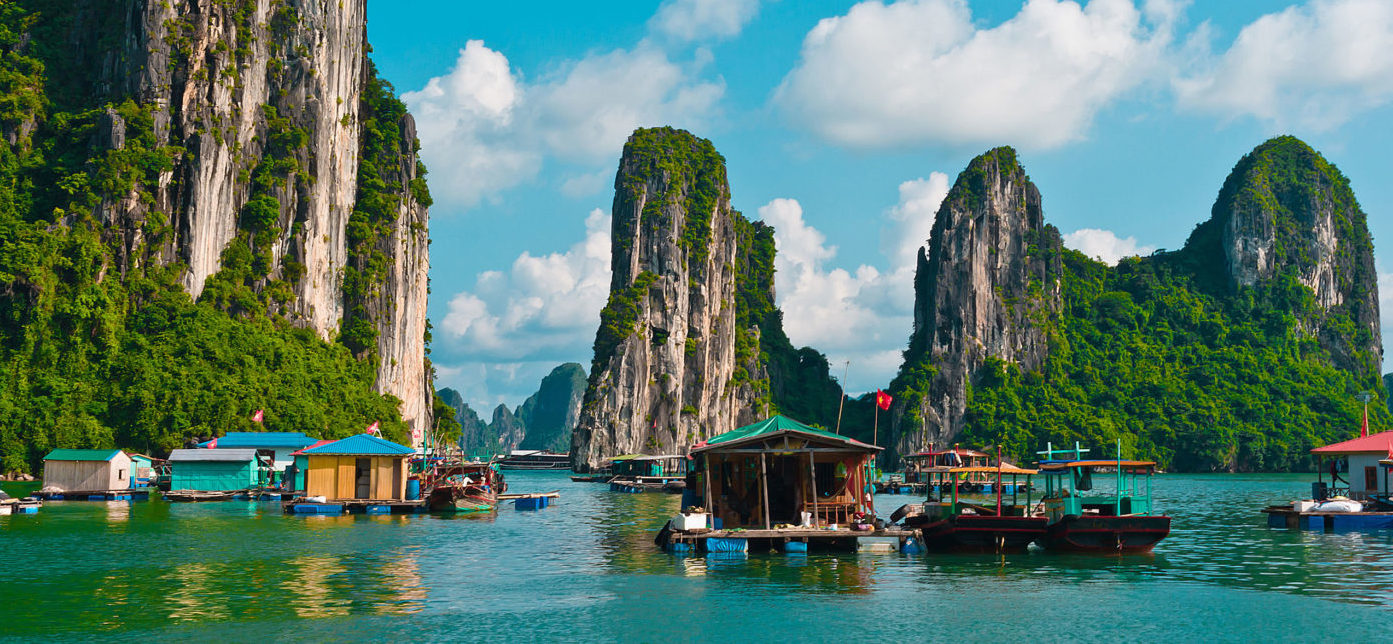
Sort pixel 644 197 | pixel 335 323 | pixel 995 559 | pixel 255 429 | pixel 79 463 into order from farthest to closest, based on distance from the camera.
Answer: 1. pixel 644 197
2. pixel 335 323
3. pixel 255 429
4. pixel 79 463
5. pixel 995 559

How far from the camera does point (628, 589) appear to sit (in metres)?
28.9

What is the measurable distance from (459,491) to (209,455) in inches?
727

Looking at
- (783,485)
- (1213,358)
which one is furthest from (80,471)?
(1213,358)

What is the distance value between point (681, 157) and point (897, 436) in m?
52.4

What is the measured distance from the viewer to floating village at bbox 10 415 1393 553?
36.3 meters

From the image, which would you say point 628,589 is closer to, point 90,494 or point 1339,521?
point 1339,521

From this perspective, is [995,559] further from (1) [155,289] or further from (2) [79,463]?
(1) [155,289]

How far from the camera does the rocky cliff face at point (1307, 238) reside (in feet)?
599

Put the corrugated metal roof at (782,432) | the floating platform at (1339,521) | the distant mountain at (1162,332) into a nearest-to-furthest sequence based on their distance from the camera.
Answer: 1. the corrugated metal roof at (782,432)
2. the floating platform at (1339,521)
3. the distant mountain at (1162,332)

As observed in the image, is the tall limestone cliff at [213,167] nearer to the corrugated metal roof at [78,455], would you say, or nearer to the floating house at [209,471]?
the corrugated metal roof at [78,455]

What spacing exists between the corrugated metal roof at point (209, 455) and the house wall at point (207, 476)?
0.92 feet

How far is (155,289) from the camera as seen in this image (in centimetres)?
8775

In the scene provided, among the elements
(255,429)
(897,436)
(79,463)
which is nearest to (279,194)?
(255,429)

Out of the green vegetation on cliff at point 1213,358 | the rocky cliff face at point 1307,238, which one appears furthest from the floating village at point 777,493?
the rocky cliff face at point 1307,238
